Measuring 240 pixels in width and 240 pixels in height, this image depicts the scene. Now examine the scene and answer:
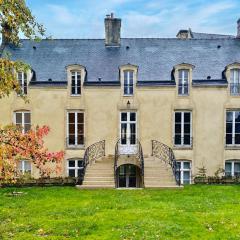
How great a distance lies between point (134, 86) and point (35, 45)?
30.8ft

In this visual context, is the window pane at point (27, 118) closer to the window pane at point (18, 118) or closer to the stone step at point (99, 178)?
the window pane at point (18, 118)

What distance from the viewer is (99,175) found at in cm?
2430

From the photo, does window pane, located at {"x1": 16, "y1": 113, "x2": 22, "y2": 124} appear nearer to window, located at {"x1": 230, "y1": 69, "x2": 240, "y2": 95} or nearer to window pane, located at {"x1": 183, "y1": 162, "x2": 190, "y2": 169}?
window pane, located at {"x1": 183, "y1": 162, "x2": 190, "y2": 169}

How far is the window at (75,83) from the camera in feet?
94.0

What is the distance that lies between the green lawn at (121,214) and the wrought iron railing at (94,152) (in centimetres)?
454

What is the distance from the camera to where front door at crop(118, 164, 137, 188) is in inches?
1099

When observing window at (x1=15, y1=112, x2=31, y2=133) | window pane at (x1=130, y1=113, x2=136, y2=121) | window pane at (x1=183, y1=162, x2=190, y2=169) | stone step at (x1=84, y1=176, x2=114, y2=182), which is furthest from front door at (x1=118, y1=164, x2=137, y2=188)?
window at (x1=15, y1=112, x2=31, y2=133)

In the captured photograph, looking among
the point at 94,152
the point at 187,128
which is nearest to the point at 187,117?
the point at 187,128

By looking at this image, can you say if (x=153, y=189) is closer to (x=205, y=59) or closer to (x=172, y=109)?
(x=172, y=109)

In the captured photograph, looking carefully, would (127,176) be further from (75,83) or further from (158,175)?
→ (75,83)

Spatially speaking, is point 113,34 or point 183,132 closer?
point 183,132

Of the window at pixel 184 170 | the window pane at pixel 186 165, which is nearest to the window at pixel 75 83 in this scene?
the window at pixel 184 170

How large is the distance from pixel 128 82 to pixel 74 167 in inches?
289

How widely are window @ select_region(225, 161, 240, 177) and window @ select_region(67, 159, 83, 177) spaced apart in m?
10.7
